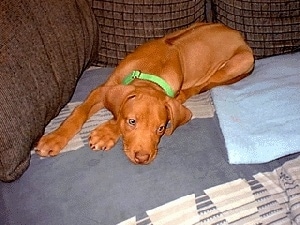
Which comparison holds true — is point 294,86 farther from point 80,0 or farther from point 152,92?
point 80,0

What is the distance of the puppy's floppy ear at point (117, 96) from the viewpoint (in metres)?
2.06

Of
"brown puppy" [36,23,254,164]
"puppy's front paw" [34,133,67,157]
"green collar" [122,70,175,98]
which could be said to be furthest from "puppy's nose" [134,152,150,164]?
"green collar" [122,70,175,98]

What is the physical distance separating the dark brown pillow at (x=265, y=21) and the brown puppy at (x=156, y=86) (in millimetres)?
64

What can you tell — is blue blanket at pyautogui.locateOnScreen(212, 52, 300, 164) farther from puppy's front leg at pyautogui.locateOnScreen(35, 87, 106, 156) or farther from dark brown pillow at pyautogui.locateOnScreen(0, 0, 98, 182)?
dark brown pillow at pyautogui.locateOnScreen(0, 0, 98, 182)

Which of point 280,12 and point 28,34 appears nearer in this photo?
point 28,34

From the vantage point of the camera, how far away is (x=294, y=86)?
2342 mm

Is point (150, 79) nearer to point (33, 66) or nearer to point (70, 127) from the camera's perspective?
point (70, 127)

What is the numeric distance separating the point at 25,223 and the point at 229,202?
62 centimetres

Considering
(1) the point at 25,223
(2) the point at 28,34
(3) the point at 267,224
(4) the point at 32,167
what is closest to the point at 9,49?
(2) the point at 28,34

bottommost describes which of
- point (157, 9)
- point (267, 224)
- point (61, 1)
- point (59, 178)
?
point (267, 224)

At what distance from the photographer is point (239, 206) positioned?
1.83 metres

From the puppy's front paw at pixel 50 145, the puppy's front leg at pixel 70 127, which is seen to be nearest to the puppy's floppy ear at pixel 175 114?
the puppy's front leg at pixel 70 127

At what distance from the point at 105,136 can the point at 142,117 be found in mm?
141

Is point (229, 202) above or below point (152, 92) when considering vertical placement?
below
